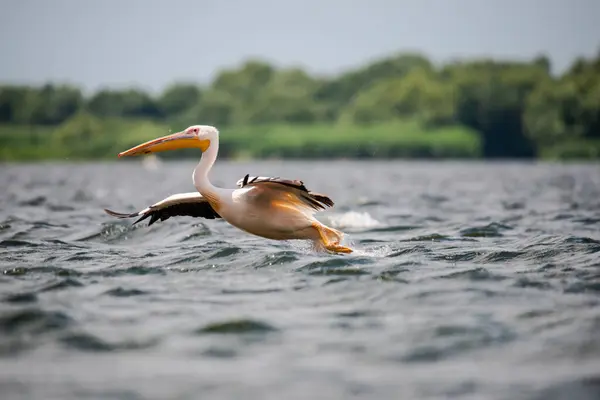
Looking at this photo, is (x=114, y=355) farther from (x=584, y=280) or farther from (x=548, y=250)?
(x=548, y=250)

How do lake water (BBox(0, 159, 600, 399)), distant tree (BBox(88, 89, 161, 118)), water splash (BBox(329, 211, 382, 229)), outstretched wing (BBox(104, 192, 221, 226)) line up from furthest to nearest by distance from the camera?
distant tree (BBox(88, 89, 161, 118)) → water splash (BBox(329, 211, 382, 229)) → outstretched wing (BBox(104, 192, 221, 226)) → lake water (BBox(0, 159, 600, 399))

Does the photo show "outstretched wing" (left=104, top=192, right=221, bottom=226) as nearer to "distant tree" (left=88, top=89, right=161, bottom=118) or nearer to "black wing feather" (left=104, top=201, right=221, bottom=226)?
"black wing feather" (left=104, top=201, right=221, bottom=226)

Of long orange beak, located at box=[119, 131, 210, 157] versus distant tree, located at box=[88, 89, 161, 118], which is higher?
distant tree, located at box=[88, 89, 161, 118]

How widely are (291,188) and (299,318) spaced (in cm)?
299

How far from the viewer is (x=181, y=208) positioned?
452 inches

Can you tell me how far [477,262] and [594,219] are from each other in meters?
6.43

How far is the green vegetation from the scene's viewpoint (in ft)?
332

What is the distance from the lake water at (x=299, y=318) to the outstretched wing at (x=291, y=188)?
618mm

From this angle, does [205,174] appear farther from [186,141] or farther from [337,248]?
[337,248]

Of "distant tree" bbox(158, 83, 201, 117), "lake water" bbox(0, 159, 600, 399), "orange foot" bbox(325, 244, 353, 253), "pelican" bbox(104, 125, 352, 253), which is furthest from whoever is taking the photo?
"distant tree" bbox(158, 83, 201, 117)

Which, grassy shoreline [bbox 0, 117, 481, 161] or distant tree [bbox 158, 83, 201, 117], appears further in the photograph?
distant tree [bbox 158, 83, 201, 117]

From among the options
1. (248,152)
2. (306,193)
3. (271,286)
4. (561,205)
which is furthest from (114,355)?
(248,152)

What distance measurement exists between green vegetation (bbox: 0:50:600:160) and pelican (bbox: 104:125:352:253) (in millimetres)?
86746

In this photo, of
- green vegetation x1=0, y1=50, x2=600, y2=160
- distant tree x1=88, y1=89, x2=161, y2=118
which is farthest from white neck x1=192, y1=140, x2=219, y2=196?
distant tree x1=88, y1=89, x2=161, y2=118
